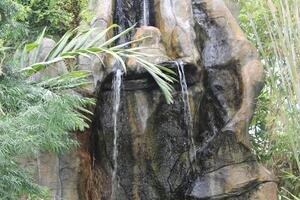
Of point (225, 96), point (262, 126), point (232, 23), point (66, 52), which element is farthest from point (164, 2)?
point (66, 52)

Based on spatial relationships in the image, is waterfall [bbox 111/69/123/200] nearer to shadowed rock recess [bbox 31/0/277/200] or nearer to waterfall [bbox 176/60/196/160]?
shadowed rock recess [bbox 31/0/277/200]

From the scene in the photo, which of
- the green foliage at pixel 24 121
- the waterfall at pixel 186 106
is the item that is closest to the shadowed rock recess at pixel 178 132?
the waterfall at pixel 186 106

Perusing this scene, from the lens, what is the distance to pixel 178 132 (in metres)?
5.08

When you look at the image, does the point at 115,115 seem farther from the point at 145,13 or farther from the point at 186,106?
the point at 145,13

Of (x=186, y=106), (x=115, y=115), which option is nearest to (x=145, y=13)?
(x=186, y=106)

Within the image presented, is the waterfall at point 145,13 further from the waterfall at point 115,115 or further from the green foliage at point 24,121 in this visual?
the green foliage at point 24,121

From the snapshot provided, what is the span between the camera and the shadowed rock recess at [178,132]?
474 cm

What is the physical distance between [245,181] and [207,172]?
0.41 metres

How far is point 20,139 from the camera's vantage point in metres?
2.48

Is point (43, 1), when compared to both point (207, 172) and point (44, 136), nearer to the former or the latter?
point (207, 172)

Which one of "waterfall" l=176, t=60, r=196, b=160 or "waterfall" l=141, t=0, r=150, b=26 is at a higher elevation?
"waterfall" l=141, t=0, r=150, b=26

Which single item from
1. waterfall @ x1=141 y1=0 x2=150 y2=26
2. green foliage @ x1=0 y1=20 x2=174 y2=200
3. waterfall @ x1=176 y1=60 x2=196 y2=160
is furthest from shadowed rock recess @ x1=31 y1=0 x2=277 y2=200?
green foliage @ x1=0 y1=20 x2=174 y2=200

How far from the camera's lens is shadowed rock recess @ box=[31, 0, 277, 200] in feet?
15.6

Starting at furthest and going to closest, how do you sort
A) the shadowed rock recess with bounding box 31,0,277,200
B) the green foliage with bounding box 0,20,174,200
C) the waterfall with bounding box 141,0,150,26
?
the waterfall with bounding box 141,0,150,26
the shadowed rock recess with bounding box 31,0,277,200
the green foliage with bounding box 0,20,174,200
